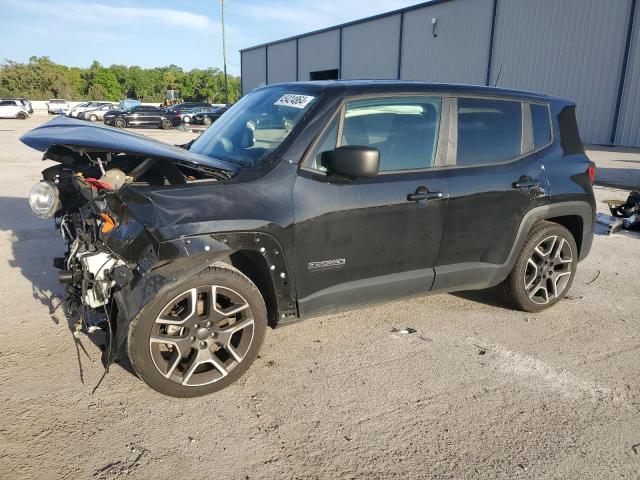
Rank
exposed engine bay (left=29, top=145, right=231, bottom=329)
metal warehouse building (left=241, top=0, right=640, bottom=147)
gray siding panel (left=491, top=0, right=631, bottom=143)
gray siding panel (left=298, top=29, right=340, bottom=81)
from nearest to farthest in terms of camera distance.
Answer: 1. exposed engine bay (left=29, top=145, right=231, bottom=329)
2. metal warehouse building (left=241, top=0, right=640, bottom=147)
3. gray siding panel (left=491, top=0, right=631, bottom=143)
4. gray siding panel (left=298, top=29, right=340, bottom=81)

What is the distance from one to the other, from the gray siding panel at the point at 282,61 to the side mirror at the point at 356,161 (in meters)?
38.6

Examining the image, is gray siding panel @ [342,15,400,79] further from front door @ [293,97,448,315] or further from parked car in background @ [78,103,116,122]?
front door @ [293,97,448,315]

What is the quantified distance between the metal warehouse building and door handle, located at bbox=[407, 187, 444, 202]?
39.4 feet

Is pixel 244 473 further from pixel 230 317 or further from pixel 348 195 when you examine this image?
pixel 348 195

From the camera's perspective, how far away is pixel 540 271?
4.30m

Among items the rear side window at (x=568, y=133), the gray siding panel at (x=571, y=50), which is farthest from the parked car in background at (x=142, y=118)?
the rear side window at (x=568, y=133)

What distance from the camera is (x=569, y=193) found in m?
4.25

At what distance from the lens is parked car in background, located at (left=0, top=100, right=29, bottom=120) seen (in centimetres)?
4192

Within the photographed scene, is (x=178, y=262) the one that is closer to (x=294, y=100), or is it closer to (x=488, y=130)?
(x=294, y=100)

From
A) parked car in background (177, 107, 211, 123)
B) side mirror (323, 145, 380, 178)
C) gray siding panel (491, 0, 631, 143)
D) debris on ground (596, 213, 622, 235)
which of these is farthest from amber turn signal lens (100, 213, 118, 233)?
parked car in background (177, 107, 211, 123)

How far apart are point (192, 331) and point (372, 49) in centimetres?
3182

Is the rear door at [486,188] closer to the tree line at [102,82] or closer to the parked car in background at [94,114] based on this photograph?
the parked car in background at [94,114]

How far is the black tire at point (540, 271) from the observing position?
13.7ft

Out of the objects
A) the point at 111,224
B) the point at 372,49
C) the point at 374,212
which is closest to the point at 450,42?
the point at 372,49
